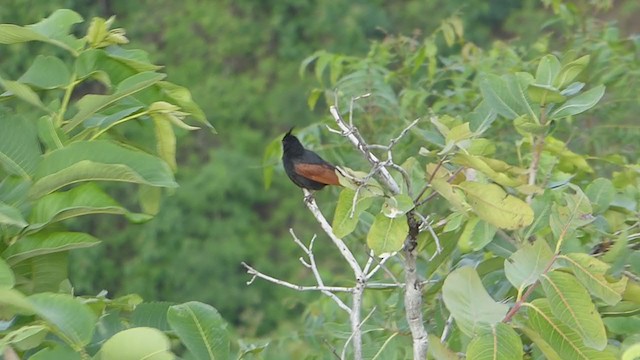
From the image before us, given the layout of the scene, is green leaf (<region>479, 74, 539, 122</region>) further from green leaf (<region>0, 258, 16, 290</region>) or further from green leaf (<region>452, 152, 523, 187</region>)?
green leaf (<region>0, 258, 16, 290</region>)

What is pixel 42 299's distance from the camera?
63.5 inches

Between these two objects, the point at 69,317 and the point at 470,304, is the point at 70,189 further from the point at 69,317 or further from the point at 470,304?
the point at 470,304

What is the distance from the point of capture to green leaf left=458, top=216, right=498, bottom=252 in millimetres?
1938

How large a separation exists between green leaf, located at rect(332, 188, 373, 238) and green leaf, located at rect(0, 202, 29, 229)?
457 millimetres

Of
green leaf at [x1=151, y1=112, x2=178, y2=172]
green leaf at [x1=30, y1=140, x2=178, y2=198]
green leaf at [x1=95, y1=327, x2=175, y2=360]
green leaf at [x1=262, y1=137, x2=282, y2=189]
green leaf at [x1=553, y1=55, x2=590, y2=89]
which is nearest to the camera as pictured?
green leaf at [x1=95, y1=327, x2=175, y2=360]

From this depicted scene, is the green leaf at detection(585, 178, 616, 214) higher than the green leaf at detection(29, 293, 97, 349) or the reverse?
the reverse

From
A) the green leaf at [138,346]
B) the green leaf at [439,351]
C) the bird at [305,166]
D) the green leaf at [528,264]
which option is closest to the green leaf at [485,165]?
the green leaf at [528,264]

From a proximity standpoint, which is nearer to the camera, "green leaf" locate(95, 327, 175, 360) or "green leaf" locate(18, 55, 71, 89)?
"green leaf" locate(95, 327, 175, 360)

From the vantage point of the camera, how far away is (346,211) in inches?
69.5

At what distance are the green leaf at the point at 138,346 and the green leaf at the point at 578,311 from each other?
0.56 m

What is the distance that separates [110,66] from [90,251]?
10468 mm

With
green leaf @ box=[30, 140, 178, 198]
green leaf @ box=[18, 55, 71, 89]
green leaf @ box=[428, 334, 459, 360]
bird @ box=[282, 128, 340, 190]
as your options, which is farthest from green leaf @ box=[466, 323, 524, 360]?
bird @ box=[282, 128, 340, 190]

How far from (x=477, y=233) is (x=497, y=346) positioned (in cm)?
34

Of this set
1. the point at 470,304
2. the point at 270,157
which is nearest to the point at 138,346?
the point at 470,304
